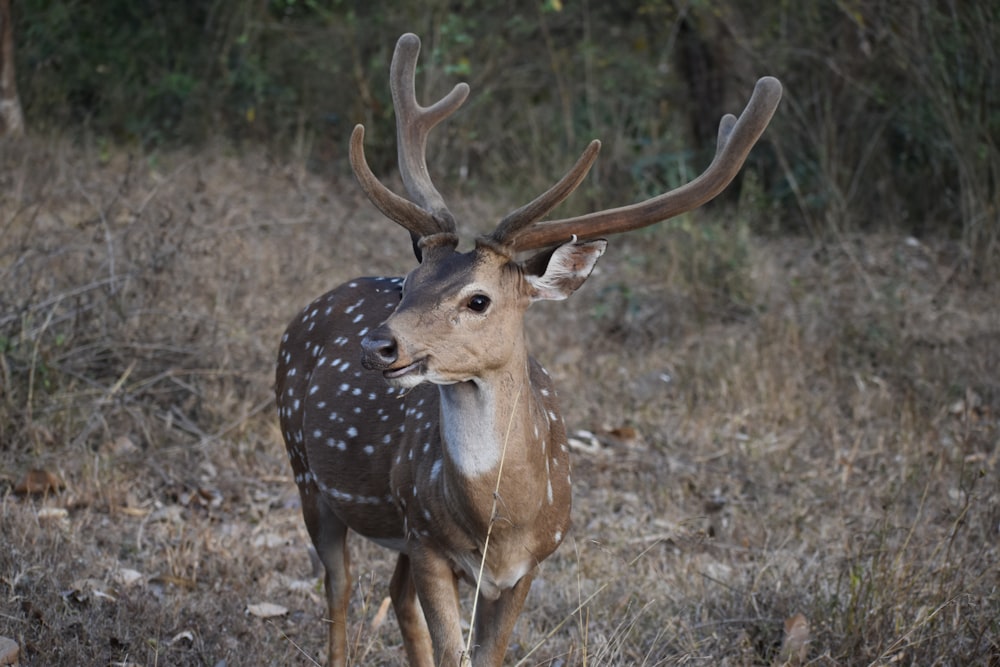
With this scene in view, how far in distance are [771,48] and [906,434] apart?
4.65 m

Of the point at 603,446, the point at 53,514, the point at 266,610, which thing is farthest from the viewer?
the point at 603,446

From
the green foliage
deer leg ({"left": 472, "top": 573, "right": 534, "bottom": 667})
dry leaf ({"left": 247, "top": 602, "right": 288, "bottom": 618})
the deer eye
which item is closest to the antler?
the deer eye

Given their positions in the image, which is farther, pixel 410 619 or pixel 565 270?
pixel 410 619

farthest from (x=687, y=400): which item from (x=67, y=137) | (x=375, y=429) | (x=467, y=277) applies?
(x=67, y=137)

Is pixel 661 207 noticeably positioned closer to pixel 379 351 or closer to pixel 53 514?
pixel 379 351

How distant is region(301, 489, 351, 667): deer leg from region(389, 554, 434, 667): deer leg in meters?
0.19

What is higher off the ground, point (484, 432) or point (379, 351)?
point (379, 351)

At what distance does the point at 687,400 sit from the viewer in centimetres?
711

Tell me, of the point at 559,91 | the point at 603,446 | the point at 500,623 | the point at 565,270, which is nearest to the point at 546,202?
the point at 565,270

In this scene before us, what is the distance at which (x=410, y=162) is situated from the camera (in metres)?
4.36

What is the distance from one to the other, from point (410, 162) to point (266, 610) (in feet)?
5.88

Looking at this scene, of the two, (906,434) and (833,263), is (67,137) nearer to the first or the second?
(833,263)

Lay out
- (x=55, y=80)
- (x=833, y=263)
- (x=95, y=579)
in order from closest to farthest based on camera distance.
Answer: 1. (x=95, y=579)
2. (x=833, y=263)
3. (x=55, y=80)

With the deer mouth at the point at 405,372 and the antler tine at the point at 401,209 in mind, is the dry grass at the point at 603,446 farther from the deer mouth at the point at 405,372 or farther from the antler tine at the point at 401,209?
the antler tine at the point at 401,209
